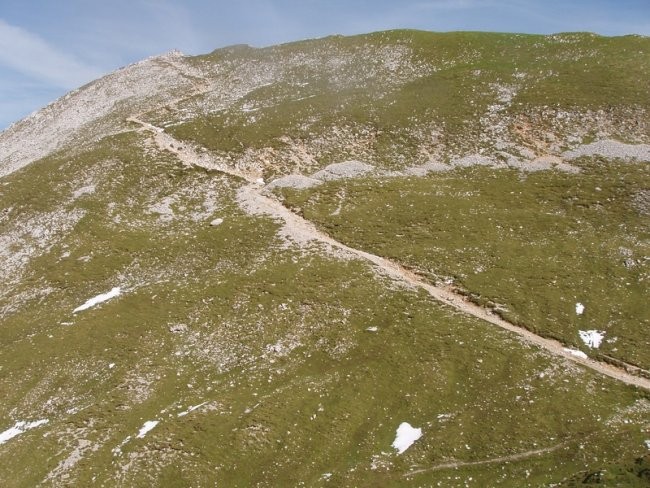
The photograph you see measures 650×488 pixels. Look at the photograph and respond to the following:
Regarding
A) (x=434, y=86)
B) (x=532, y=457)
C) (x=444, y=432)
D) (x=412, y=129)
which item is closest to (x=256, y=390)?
(x=444, y=432)

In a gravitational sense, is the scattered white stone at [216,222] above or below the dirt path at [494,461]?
above

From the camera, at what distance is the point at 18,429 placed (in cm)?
3834

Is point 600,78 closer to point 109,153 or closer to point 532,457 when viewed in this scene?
point 532,457

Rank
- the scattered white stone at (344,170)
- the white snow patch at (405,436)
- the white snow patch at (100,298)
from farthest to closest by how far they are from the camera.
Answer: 1. the scattered white stone at (344,170)
2. the white snow patch at (100,298)
3. the white snow patch at (405,436)

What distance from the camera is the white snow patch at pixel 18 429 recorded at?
37.7 m

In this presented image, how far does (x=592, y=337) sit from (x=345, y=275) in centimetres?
2222

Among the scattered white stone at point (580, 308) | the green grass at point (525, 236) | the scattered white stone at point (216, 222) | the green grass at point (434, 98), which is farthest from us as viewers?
the green grass at point (434, 98)

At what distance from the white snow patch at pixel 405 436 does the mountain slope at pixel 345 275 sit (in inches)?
25.6

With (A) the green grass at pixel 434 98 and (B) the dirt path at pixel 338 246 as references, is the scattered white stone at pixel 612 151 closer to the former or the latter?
(A) the green grass at pixel 434 98

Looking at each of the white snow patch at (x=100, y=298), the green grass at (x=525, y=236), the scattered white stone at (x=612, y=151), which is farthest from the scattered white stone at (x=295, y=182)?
the scattered white stone at (x=612, y=151)

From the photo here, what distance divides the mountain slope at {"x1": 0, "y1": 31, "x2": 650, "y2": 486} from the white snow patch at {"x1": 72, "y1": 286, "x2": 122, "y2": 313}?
572mm

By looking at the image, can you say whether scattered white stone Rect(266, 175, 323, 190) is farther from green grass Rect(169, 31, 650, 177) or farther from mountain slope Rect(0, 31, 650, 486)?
green grass Rect(169, 31, 650, 177)

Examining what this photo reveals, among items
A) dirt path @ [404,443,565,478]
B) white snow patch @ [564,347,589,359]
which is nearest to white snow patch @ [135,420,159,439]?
dirt path @ [404,443,565,478]

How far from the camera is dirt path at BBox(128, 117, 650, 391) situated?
38.7 meters
